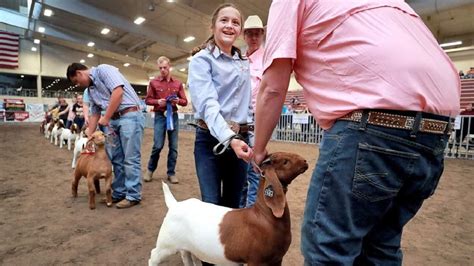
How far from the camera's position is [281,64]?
3.36 ft

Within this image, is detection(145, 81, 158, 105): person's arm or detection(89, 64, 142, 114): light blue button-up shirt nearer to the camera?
detection(89, 64, 142, 114): light blue button-up shirt

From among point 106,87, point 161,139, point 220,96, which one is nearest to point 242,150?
point 220,96

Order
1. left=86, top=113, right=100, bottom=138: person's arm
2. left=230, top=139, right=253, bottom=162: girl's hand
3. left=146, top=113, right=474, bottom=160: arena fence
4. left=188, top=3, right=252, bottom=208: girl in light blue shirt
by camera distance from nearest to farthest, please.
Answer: left=230, top=139, right=253, bottom=162: girl's hand
left=188, top=3, right=252, bottom=208: girl in light blue shirt
left=86, top=113, right=100, bottom=138: person's arm
left=146, top=113, right=474, bottom=160: arena fence

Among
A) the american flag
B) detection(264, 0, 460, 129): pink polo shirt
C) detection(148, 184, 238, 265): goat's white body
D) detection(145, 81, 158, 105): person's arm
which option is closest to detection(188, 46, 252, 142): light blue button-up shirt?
detection(148, 184, 238, 265): goat's white body

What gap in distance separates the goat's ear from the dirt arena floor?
3.84 ft

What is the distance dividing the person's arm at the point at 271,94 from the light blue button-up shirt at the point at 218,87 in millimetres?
564

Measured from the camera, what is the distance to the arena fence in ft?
26.4

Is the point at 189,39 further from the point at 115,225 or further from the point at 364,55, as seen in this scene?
the point at 364,55

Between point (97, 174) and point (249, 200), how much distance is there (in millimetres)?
1928

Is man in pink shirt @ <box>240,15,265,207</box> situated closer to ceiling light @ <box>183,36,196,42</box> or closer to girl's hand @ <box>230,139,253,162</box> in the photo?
girl's hand @ <box>230,139,253,162</box>

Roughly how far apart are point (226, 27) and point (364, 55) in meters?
1.21

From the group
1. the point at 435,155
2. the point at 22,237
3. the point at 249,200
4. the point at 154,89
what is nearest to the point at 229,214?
the point at 435,155

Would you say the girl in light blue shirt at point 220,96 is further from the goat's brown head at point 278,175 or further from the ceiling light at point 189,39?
the ceiling light at point 189,39

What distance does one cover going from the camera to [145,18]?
16844mm
